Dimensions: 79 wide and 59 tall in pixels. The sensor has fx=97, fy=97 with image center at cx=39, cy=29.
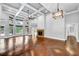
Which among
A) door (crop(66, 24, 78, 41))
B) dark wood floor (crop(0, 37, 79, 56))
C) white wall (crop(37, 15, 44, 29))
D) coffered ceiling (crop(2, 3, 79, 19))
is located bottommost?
dark wood floor (crop(0, 37, 79, 56))

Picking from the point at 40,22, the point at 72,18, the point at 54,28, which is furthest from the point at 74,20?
the point at 40,22

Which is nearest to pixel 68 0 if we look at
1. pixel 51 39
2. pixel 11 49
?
pixel 51 39

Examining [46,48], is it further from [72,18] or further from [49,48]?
[72,18]

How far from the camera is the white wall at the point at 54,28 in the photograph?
1.90 m

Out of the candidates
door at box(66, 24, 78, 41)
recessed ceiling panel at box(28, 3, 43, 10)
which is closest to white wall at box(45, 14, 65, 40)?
door at box(66, 24, 78, 41)

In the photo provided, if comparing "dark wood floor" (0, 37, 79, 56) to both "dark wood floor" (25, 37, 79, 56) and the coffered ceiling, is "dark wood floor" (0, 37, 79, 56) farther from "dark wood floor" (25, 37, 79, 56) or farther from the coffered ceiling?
the coffered ceiling

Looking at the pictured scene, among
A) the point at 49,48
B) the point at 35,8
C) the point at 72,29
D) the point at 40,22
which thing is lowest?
the point at 49,48

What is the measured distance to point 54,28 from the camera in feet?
6.25

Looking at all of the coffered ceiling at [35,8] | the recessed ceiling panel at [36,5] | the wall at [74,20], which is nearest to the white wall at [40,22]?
the coffered ceiling at [35,8]

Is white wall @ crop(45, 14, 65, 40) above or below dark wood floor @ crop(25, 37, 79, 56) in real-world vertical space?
above

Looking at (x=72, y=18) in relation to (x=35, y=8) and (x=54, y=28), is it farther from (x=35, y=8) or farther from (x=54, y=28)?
(x=35, y=8)

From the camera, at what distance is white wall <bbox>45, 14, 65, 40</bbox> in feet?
6.23

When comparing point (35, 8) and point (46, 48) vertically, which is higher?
point (35, 8)

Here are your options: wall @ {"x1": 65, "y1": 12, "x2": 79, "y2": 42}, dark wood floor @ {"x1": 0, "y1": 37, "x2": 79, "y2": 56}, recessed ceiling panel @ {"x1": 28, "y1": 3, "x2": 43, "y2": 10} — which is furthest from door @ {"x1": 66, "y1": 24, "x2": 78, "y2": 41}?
recessed ceiling panel @ {"x1": 28, "y1": 3, "x2": 43, "y2": 10}
